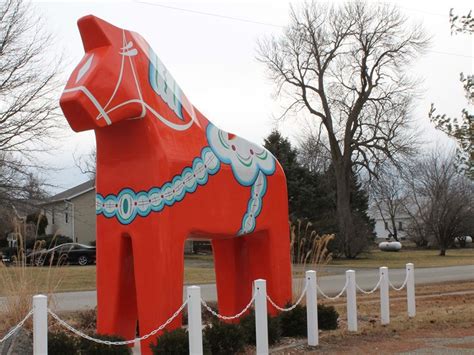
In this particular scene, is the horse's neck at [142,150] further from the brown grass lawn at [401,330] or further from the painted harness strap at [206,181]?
the brown grass lawn at [401,330]

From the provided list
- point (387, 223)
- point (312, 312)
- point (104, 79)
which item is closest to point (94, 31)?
point (104, 79)

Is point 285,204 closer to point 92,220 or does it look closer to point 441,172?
point 92,220

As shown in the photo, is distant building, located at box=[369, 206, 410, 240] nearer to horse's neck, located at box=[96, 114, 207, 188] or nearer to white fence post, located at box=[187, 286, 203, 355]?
horse's neck, located at box=[96, 114, 207, 188]

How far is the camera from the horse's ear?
666 cm

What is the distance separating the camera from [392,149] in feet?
116

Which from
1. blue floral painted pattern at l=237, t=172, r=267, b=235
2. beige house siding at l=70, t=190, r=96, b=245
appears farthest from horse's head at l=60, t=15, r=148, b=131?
beige house siding at l=70, t=190, r=96, b=245

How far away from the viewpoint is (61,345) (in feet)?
21.1

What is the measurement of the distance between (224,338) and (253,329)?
716mm

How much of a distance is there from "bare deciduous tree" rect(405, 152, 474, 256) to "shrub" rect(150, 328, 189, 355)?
30884mm

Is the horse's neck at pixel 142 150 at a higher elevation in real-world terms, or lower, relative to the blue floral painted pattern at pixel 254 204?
higher

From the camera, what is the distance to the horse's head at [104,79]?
6.29m

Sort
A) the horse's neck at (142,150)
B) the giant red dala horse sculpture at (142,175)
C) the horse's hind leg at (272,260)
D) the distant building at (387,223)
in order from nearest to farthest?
the giant red dala horse sculpture at (142,175) → the horse's neck at (142,150) → the horse's hind leg at (272,260) → the distant building at (387,223)

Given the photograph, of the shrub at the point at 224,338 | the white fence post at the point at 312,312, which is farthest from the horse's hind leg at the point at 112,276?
the white fence post at the point at 312,312

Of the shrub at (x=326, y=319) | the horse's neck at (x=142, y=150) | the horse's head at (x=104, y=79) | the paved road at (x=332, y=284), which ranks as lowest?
the paved road at (x=332, y=284)
